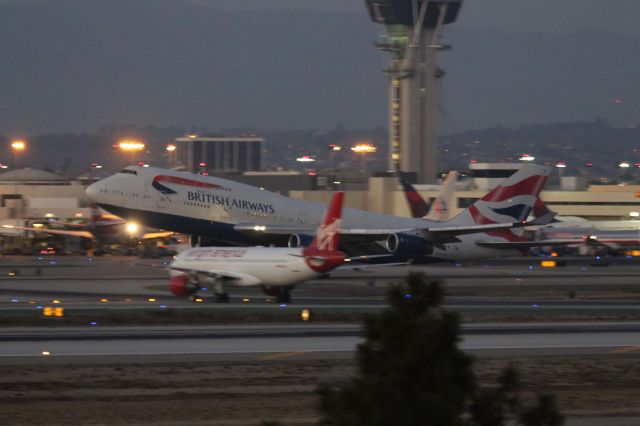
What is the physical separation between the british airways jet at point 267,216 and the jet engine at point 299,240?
0.14 metres

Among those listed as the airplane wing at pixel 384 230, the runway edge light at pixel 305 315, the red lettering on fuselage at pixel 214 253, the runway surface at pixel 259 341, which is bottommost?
the runway surface at pixel 259 341

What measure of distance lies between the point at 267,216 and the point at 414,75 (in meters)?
115

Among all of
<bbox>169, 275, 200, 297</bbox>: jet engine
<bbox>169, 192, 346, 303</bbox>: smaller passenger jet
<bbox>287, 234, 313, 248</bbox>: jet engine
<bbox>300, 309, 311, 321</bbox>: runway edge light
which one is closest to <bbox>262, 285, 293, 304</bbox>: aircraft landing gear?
<bbox>169, 192, 346, 303</bbox>: smaller passenger jet

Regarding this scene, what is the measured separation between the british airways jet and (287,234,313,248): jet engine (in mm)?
138

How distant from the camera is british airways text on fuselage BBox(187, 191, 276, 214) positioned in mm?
60844

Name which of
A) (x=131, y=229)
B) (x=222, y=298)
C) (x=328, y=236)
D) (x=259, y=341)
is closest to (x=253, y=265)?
(x=222, y=298)

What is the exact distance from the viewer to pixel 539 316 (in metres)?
42.2

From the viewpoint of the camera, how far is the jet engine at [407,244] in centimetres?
5781

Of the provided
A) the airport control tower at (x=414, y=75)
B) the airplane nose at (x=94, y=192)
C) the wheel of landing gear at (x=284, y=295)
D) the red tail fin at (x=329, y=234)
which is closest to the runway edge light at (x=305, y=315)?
the red tail fin at (x=329, y=234)

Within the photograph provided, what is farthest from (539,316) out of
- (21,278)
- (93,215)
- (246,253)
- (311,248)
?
(93,215)

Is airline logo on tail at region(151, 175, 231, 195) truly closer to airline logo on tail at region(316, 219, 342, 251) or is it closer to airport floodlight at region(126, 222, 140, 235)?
airline logo on tail at region(316, 219, 342, 251)

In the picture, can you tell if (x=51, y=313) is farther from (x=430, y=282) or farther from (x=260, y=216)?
(x=430, y=282)

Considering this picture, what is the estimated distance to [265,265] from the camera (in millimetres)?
46375

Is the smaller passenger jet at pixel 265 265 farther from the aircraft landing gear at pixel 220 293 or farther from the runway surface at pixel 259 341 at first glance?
the runway surface at pixel 259 341
